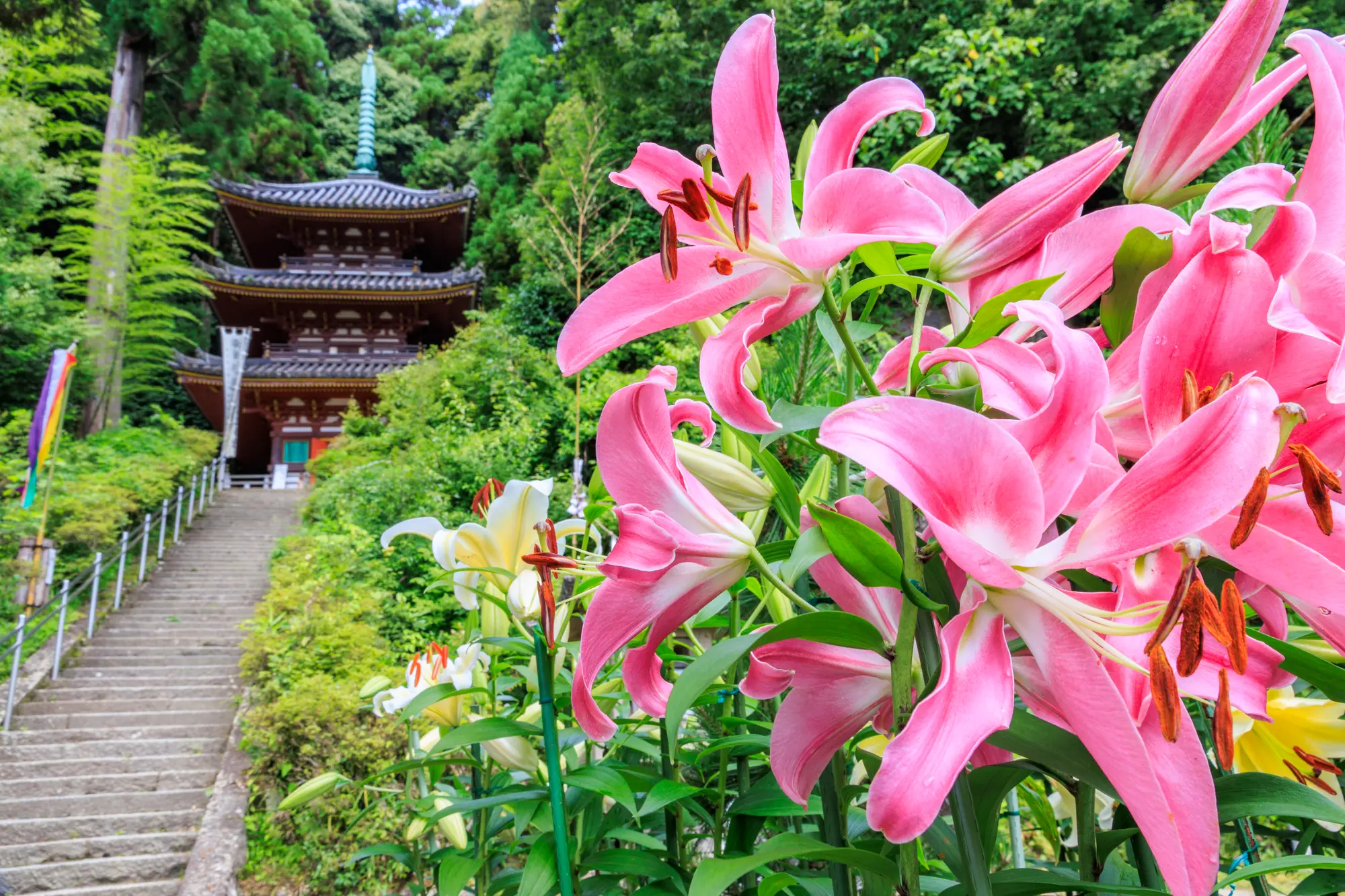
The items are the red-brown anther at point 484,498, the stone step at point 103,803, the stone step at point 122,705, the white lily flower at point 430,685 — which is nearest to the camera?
the red-brown anther at point 484,498

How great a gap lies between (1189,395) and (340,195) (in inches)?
511

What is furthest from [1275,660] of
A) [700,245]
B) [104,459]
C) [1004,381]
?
[104,459]

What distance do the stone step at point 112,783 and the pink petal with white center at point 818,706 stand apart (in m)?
4.25

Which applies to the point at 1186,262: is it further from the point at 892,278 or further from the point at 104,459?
the point at 104,459

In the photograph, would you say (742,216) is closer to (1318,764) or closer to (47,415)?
(1318,764)

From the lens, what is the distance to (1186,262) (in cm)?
23

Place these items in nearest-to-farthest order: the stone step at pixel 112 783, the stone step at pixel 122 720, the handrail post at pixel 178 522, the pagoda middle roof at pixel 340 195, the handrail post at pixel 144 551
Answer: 1. the stone step at pixel 112 783
2. the stone step at pixel 122 720
3. the handrail post at pixel 144 551
4. the handrail post at pixel 178 522
5. the pagoda middle roof at pixel 340 195

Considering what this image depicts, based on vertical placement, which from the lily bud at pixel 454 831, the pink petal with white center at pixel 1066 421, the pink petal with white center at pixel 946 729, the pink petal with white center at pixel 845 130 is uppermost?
the pink petal with white center at pixel 845 130

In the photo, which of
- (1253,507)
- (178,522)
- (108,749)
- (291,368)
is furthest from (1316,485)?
(291,368)

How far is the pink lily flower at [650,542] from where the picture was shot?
27 centimetres

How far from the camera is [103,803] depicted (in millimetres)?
3484

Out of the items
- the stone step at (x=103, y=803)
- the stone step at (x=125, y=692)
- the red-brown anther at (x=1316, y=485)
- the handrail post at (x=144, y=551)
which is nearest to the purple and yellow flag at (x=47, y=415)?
the handrail post at (x=144, y=551)

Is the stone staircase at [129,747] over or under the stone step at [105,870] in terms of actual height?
over

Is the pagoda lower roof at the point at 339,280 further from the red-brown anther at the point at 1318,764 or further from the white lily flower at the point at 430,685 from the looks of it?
the red-brown anther at the point at 1318,764
